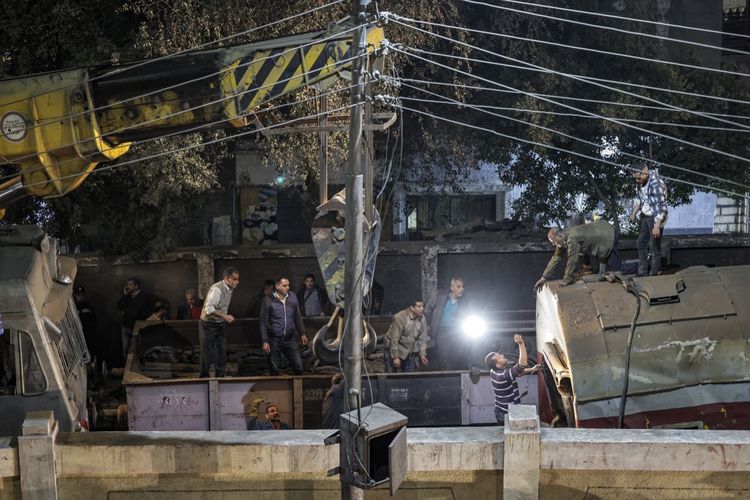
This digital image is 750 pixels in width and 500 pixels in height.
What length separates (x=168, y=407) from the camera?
1073 centimetres

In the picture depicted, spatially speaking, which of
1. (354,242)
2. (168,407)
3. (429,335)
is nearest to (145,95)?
(354,242)

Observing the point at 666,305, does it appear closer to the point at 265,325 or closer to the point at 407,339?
the point at 407,339

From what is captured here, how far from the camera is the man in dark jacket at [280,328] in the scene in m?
12.2

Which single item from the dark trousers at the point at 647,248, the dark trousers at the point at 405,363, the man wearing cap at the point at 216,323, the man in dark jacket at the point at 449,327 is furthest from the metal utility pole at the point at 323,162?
the dark trousers at the point at 647,248

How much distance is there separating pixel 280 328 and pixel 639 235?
522 cm

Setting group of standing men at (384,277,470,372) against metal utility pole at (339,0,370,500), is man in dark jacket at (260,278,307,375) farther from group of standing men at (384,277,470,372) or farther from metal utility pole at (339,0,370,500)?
metal utility pole at (339,0,370,500)

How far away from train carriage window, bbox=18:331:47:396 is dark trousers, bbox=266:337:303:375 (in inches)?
159

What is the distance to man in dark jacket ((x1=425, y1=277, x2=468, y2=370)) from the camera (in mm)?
12423

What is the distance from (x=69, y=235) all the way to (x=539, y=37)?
33.5 feet

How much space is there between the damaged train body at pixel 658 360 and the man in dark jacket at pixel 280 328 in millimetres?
4135

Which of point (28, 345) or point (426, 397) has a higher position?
point (28, 345)

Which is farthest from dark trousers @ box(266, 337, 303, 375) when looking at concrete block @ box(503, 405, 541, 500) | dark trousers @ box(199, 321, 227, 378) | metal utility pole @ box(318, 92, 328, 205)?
concrete block @ box(503, 405, 541, 500)

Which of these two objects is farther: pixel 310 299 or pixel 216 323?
pixel 310 299

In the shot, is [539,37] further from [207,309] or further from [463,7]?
[207,309]
